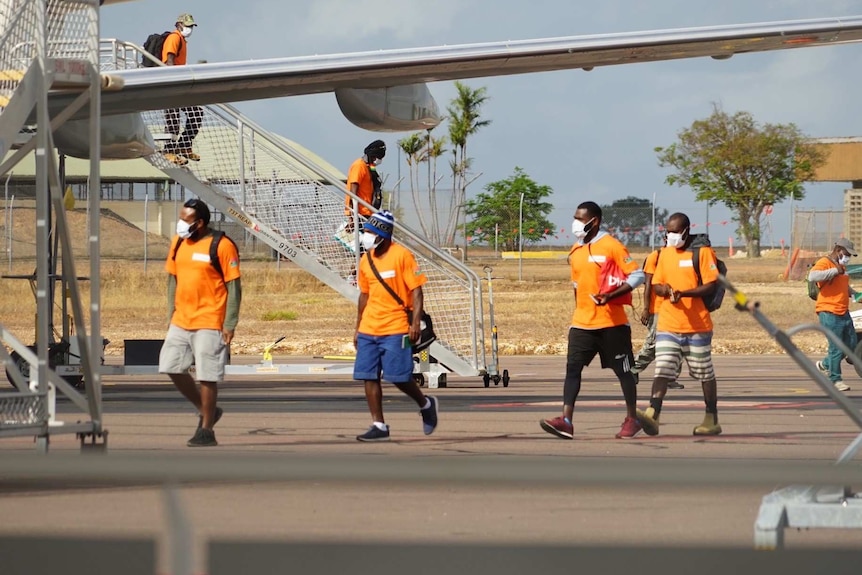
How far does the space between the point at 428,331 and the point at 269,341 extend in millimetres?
12672

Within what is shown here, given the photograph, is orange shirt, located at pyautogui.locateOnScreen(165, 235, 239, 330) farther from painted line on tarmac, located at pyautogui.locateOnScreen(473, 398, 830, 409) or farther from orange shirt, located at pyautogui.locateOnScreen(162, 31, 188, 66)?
orange shirt, located at pyautogui.locateOnScreen(162, 31, 188, 66)

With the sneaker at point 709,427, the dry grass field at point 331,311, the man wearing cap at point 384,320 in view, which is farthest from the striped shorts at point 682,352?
the dry grass field at point 331,311

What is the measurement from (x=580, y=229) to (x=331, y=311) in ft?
68.8

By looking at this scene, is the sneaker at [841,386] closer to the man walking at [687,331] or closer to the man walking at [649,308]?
the man walking at [649,308]

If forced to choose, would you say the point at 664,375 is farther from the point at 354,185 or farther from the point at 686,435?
the point at 354,185

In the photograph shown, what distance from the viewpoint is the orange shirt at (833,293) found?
14492 millimetres

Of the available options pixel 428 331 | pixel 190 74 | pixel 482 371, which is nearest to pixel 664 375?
Answer: pixel 428 331

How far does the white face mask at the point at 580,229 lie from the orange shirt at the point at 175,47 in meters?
7.68

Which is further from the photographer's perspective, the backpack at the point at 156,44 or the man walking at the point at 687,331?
the backpack at the point at 156,44

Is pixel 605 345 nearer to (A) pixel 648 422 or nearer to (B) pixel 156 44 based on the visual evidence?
(A) pixel 648 422

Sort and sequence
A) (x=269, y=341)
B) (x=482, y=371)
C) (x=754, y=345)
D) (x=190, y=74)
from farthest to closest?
(x=269, y=341), (x=754, y=345), (x=482, y=371), (x=190, y=74)

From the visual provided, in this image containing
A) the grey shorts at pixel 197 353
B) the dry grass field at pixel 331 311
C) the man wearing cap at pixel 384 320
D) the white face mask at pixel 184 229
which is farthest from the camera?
the dry grass field at pixel 331 311

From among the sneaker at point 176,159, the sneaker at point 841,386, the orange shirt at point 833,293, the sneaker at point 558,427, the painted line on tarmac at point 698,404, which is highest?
the sneaker at point 176,159

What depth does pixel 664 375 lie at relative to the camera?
34.0 feet
